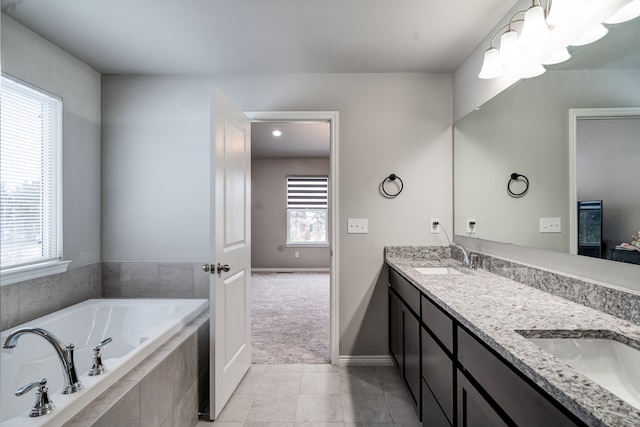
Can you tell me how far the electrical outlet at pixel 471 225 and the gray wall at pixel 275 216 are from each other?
182 inches

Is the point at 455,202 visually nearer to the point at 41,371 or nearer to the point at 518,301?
the point at 518,301

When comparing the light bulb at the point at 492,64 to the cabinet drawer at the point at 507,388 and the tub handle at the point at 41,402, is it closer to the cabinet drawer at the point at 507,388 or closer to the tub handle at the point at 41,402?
the cabinet drawer at the point at 507,388

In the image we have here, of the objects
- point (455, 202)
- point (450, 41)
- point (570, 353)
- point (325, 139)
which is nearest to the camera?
point (570, 353)

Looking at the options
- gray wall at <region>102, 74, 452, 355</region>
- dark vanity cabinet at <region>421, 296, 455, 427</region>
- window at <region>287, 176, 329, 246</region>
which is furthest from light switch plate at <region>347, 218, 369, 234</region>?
window at <region>287, 176, 329, 246</region>

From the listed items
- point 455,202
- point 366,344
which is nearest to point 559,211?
point 455,202

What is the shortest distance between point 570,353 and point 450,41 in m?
1.98

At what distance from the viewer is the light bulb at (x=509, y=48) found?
67.3 inches

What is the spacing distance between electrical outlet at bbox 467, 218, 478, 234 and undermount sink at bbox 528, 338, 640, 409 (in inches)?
53.5

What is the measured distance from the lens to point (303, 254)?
6.91 m

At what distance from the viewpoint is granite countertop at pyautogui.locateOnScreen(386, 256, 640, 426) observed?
2.18ft

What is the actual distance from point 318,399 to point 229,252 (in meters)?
1.15

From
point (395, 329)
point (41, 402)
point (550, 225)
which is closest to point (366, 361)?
point (395, 329)

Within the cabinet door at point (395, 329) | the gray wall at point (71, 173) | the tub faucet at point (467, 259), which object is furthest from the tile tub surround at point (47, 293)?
the tub faucet at point (467, 259)

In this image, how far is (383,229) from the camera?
8.74 feet
